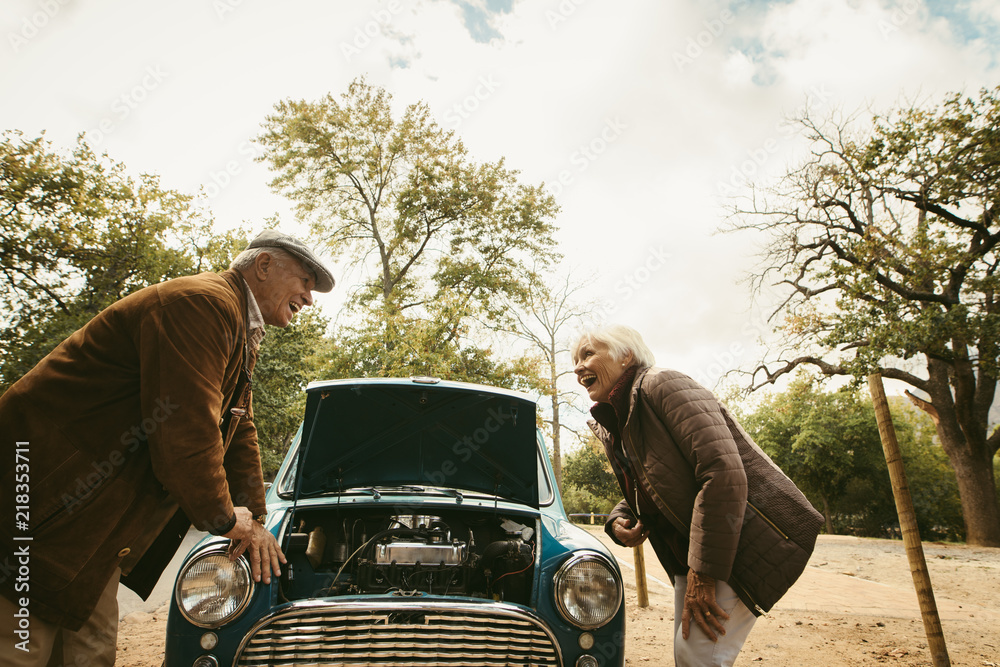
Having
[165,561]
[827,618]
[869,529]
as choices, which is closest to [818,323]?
[827,618]

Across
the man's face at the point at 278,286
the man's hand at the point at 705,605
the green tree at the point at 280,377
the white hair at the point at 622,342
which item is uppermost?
the green tree at the point at 280,377

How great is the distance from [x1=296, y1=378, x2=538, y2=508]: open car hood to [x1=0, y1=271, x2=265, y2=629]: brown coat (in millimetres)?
1456

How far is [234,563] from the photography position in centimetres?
223

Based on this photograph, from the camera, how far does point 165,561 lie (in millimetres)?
2148

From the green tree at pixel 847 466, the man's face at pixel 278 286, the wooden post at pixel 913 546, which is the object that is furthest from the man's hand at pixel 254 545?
the green tree at pixel 847 466

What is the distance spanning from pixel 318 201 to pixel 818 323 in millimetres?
19126

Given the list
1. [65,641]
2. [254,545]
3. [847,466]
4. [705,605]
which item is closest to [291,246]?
[254,545]

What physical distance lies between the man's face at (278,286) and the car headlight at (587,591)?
1606mm

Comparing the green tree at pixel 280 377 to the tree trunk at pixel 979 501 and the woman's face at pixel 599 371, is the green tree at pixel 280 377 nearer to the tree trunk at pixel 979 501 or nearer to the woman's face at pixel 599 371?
the woman's face at pixel 599 371

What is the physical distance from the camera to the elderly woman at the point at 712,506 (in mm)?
1979

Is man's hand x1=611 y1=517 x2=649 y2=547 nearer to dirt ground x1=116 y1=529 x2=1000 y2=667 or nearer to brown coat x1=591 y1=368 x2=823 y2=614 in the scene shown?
brown coat x1=591 y1=368 x2=823 y2=614

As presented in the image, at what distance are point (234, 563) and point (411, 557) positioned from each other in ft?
2.82

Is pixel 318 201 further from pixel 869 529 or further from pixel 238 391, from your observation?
pixel 869 529

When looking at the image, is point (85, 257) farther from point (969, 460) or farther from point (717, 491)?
point (969, 460)
